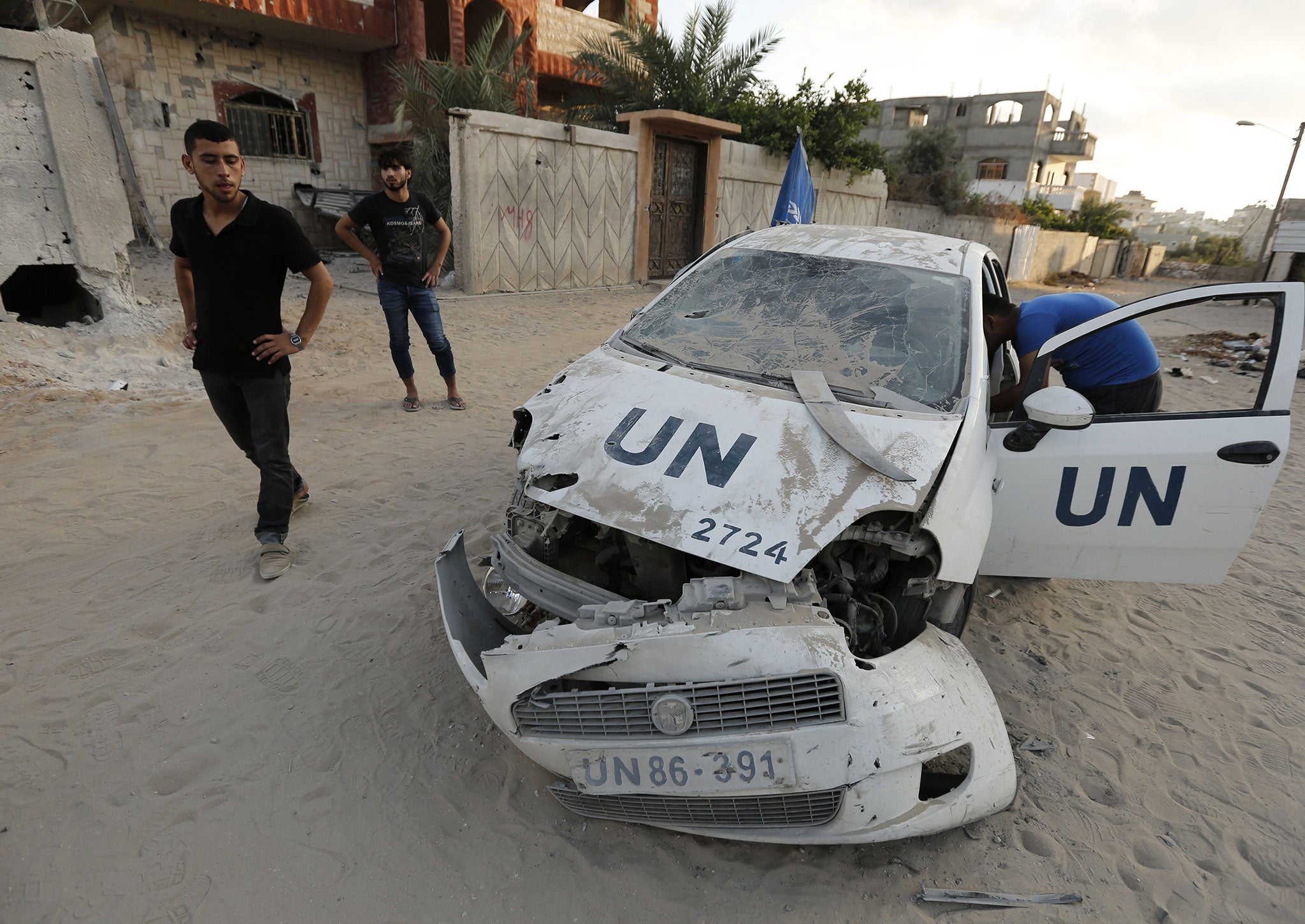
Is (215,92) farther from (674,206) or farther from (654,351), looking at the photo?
(654,351)

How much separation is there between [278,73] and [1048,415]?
47.2ft

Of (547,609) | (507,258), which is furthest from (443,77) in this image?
(547,609)

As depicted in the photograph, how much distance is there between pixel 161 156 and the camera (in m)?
11.3

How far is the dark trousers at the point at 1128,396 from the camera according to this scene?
341cm

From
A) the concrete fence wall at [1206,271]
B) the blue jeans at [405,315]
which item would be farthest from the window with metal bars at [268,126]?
the concrete fence wall at [1206,271]

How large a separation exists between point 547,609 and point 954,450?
1433 millimetres

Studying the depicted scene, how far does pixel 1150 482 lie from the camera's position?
8.89 feet

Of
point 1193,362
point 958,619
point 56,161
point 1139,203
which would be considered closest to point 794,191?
point 1193,362

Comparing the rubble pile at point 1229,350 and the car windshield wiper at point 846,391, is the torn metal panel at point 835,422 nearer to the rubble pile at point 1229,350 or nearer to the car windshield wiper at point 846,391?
the car windshield wiper at point 846,391

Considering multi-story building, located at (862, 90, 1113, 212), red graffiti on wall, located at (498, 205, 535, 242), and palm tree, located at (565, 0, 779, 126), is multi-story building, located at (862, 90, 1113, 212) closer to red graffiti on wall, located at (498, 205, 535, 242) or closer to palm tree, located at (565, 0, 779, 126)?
palm tree, located at (565, 0, 779, 126)

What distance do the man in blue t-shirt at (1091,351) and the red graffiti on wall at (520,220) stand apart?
28.0ft

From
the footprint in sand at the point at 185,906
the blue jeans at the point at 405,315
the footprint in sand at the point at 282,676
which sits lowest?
the footprint in sand at the point at 185,906

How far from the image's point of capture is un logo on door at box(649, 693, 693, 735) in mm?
1772

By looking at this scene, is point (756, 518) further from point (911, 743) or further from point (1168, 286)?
point (1168, 286)
